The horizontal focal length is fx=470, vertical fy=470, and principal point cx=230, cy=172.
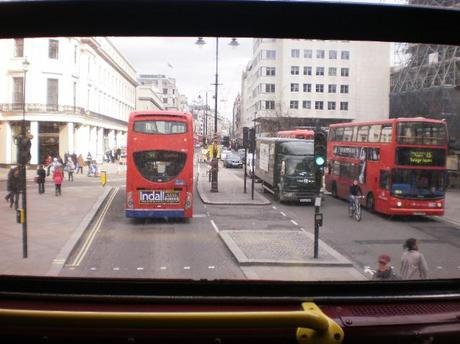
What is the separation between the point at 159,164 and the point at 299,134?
2.68ft

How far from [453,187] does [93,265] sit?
1900 millimetres

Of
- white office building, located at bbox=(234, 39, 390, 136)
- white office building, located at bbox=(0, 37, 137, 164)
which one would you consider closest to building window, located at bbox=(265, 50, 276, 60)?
white office building, located at bbox=(234, 39, 390, 136)

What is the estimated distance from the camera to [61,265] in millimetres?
1806

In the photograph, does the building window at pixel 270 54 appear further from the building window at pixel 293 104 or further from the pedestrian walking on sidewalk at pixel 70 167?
the pedestrian walking on sidewalk at pixel 70 167

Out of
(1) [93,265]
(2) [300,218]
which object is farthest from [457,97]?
(1) [93,265]

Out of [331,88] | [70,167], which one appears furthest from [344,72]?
[70,167]

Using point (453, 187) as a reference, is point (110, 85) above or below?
above

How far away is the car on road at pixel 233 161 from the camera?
2.71m

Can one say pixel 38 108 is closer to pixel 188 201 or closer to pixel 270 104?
pixel 188 201

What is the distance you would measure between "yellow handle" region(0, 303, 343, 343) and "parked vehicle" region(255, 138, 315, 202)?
103 cm

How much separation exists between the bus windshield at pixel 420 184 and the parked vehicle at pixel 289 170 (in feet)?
1.56

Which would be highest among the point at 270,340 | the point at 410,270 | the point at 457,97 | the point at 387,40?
the point at 387,40

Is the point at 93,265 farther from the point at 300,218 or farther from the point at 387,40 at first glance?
the point at 387,40

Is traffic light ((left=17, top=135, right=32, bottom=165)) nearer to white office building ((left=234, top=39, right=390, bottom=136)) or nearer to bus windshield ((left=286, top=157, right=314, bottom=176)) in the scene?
white office building ((left=234, top=39, right=390, bottom=136))
